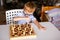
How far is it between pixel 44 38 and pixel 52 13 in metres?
1.08

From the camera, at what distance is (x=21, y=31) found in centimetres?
159

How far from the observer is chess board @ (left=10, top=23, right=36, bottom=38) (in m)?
1.51

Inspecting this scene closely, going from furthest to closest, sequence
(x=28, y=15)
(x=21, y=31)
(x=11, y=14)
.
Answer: (x=11, y=14)
(x=28, y=15)
(x=21, y=31)

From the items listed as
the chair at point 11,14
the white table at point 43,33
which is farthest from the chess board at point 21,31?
the chair at point 11,14

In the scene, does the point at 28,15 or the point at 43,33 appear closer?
the point at 43,33

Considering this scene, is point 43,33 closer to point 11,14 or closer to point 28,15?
point 28,15

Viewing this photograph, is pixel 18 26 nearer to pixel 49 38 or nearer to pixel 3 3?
pixel 49 38

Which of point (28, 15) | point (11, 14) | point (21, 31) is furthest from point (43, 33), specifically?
point (11, 14)

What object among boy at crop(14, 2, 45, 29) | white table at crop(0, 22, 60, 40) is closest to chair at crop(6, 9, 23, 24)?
boy at crop(14, 2, 45, 29)

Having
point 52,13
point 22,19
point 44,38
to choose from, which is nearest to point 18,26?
point 22,19

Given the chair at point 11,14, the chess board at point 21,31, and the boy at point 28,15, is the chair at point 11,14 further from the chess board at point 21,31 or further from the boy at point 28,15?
the chess board at point 21,31

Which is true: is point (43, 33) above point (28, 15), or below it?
below

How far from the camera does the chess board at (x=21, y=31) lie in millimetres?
1511

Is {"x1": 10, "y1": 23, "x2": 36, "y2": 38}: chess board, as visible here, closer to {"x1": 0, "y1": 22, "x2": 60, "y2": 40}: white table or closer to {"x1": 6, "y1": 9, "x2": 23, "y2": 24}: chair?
{"x1": 0, "y1": 22, "x2": 60, "y2": 40}: white table
